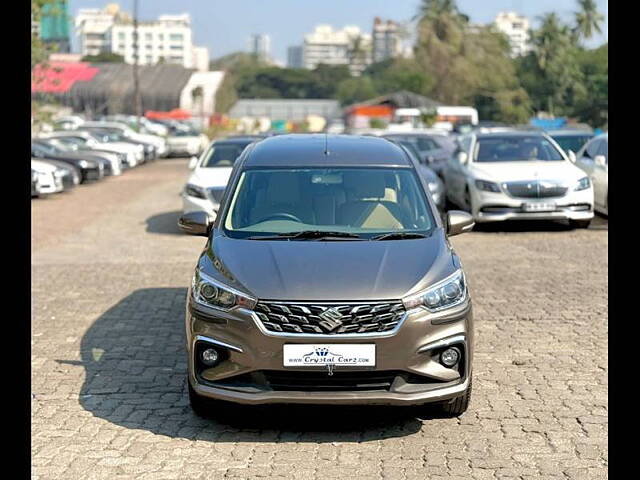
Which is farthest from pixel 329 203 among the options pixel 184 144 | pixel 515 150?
pixel 184 144

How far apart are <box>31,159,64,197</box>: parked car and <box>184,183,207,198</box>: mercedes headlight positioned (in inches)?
288

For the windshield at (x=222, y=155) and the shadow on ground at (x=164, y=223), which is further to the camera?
the shadow on ground at (x=164, y=223)

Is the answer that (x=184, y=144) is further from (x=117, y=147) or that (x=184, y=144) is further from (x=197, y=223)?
(x=197, y=223)

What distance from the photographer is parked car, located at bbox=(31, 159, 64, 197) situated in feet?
73.9

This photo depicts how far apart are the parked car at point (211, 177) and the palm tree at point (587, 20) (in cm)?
9707

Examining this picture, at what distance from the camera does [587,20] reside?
109 metres

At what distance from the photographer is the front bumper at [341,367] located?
5.73 m

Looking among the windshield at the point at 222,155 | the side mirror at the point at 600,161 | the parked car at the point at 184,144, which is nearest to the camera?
the windshield at the point at 222,155

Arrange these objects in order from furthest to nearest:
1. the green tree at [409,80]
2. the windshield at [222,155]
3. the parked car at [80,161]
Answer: the green tree at [409,80] → the parked car at [80,161] → the windshield at [222,155]


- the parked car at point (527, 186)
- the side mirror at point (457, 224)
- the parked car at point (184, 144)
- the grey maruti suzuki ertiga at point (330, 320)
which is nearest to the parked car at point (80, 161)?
the parked car at point (527, 186)

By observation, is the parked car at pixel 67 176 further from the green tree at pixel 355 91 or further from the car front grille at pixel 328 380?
the green tree at pixel 355 91

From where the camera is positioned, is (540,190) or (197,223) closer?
(197,223)

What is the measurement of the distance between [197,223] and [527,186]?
9373 mm
